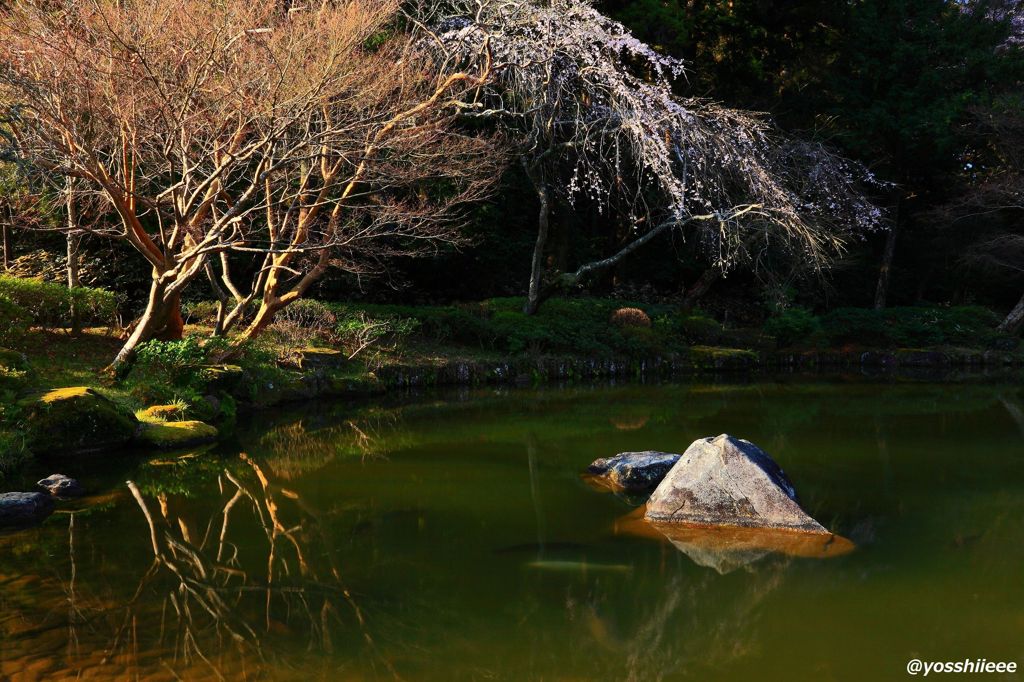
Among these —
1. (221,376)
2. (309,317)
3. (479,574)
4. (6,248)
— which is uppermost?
(6,248)

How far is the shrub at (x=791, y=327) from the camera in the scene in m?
18.9

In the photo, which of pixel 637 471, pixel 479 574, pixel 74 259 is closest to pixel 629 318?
pixel 74 259

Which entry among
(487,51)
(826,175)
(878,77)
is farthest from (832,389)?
(878,77)

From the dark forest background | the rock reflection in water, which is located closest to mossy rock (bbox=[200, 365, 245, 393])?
the dark forest background

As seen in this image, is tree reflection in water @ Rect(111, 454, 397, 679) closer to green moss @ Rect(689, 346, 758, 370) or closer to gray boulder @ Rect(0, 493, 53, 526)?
gray boulder @ Rect(0, 493, 53, 526)

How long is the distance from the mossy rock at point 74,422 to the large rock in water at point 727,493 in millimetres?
5354

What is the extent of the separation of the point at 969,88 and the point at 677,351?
10.1 m

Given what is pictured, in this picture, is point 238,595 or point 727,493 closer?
point 238,595

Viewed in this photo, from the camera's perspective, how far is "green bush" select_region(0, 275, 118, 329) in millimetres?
10758

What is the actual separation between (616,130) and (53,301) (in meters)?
9.40

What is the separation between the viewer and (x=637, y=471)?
722 cm

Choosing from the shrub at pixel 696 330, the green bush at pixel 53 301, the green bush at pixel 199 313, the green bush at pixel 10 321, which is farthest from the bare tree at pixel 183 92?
the shrub at pixel 696 330

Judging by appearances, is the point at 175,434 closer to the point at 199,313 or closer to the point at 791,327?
the point at 199,313

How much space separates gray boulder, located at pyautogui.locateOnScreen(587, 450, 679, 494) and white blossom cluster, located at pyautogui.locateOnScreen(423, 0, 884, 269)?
8.06 m
